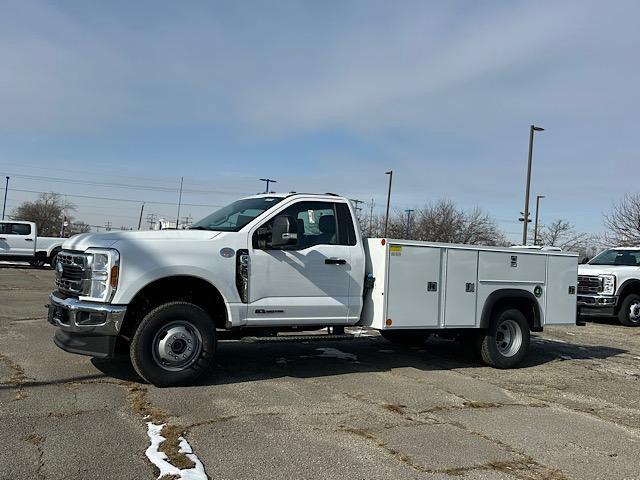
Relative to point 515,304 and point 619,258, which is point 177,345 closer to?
point 515,304

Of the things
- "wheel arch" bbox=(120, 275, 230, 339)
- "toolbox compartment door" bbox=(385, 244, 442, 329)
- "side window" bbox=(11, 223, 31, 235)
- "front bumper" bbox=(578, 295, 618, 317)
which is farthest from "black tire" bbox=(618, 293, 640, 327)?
"side window" bbox=(11, 223, 31, 235)

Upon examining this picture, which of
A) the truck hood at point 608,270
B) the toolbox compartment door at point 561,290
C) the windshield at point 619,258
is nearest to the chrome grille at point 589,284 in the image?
the truck hood at point 608,270

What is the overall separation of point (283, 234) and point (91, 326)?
2272 mm

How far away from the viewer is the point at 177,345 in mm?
6402

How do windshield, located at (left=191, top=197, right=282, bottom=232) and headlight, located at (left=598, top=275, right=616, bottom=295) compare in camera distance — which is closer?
windshield, located at (left=191, top=197, right=282, bottom=232)

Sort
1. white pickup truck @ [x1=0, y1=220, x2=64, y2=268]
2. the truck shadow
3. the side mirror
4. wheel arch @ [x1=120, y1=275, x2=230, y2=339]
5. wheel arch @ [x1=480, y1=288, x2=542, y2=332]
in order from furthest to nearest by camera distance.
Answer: white pickup truck @ [x1=0, y1=220, x2=64, y2=268] < wheel arch @ [x1=480, y1=288, x2=542, y2=332] < the truck shadow < the side mirror < wheel arch @ [x1=120, y1=275, x2=230, y2=339]

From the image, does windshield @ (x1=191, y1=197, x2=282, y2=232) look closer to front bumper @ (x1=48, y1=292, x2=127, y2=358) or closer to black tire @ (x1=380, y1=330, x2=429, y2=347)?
front bumper @ (x1=48, y1=292, x2=127, y2=358)

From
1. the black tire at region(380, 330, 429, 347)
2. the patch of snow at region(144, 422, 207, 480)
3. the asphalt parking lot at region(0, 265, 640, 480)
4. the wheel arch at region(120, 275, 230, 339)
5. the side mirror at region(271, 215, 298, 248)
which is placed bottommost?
the patch of snow at region(144, 422, 207, 480)

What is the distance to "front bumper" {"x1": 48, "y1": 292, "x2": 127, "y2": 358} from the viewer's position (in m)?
6.09

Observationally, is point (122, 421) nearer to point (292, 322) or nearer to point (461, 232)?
point (292, 322)

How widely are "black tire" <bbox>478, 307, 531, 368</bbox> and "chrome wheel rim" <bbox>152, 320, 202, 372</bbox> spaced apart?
426 centimetres

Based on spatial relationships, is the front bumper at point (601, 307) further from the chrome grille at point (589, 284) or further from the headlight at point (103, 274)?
the headlight at point (103, 274)

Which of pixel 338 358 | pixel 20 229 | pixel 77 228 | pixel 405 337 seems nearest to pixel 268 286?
pixel 338 358

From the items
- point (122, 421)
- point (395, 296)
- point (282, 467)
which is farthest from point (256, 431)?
point (395, 296)
